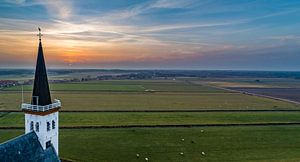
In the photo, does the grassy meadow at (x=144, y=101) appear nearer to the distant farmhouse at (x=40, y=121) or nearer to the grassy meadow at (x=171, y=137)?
the grassy meadow at (x=171, y=137)

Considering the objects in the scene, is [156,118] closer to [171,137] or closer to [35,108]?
[171,137]

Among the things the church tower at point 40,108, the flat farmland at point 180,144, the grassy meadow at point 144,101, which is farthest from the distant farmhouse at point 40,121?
the grassy meadow at point 144,101

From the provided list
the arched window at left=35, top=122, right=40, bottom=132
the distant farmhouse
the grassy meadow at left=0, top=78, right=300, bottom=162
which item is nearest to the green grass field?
the grassy meadow at left=0, top=78, right=300, bottom=162

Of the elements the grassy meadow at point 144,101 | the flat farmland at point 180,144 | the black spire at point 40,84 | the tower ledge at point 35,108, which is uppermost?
the black spire at point 40,84

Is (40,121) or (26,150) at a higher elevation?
(40,121)

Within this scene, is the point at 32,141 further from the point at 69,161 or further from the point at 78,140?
the point at 78,140

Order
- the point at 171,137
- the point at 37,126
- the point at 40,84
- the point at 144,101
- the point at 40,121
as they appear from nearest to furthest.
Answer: the point at 40,121, the point at 37,126, the point at 40,84, the point at 171,137, the point at 144,101

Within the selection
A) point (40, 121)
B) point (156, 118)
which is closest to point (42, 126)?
point (40, 121)
